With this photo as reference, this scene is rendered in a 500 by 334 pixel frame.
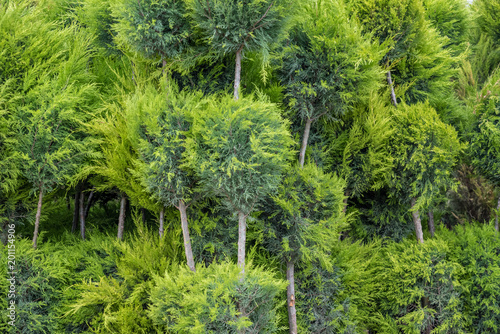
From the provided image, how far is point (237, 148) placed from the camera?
14.8ft

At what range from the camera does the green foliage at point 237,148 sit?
4438 millimetres

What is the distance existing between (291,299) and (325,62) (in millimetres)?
3641

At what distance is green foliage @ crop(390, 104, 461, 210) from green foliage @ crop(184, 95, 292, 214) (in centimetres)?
282

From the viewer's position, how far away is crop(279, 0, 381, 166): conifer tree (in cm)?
540

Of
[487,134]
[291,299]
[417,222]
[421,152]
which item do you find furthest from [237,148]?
[487,134]

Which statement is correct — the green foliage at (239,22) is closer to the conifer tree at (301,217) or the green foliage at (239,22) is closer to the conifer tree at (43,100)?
the conifer tree at (301,217)

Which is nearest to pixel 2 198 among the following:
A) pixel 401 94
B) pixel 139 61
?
pixel 139 61

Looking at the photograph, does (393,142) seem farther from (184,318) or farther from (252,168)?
(184,318)

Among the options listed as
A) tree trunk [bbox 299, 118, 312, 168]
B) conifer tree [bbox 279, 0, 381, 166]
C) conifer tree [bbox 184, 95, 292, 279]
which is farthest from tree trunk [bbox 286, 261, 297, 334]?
conifer tree [bbox 279, 0, 381, 166]

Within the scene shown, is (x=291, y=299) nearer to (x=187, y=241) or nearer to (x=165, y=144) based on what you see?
(x=187, y=241)

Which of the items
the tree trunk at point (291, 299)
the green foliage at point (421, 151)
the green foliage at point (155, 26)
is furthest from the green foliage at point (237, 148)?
the green foliage at point (421, 151)

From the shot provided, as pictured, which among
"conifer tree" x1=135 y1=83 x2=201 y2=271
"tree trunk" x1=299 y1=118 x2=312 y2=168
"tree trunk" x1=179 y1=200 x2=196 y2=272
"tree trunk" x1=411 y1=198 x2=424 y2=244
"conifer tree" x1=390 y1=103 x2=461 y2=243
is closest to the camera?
"conifer tree" x1=135 y1=83 x2=201 y2=271

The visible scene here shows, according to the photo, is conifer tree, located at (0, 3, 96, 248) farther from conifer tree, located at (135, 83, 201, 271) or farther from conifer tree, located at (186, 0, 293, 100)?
conifer tree, located at (186, 0, 293, 100)

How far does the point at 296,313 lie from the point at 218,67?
408 cm
